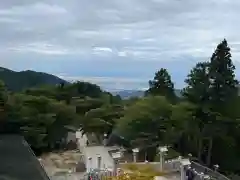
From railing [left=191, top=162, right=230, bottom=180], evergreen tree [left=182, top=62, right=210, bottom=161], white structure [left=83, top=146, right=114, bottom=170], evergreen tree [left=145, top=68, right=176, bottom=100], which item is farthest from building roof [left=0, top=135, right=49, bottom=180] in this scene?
evergreen tree [left=145, top=68, right=176, bottom=100]

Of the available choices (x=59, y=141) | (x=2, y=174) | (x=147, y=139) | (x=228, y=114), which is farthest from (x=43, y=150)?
(x=2, y=174)

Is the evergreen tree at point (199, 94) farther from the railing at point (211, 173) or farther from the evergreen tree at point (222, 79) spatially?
the railing at point (211, 173)

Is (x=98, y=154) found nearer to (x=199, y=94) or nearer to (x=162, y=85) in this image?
(x=199, y=94)

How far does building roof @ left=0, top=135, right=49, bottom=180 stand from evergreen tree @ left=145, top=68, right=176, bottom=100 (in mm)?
14888

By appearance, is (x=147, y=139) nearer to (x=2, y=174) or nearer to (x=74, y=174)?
(x=74, y=174)

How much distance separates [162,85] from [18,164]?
723 inches

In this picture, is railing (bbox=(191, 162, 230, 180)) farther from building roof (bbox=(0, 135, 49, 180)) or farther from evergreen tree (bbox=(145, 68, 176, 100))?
evergreen tree (bbox=(145, 68, 176, 100))

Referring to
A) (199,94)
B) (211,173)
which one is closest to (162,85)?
(199,94)

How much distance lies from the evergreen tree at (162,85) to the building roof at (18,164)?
14888 mm

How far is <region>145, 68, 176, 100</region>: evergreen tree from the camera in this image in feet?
93.1

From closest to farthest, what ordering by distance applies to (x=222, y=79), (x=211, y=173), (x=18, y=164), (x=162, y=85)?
(x=18, y=164)
(x=211, y=173)
(x=222, y=79)
(x=162, y=85)

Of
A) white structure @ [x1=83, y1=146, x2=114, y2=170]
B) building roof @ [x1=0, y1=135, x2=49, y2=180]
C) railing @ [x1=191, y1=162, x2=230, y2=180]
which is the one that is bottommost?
white structure @ [x1=83, y1=146, x2=114, y2=170]

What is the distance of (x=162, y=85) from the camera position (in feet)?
94.1

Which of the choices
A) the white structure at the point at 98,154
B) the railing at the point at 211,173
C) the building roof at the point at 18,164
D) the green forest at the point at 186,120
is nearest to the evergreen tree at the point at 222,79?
the green forest at the point at 186,120
